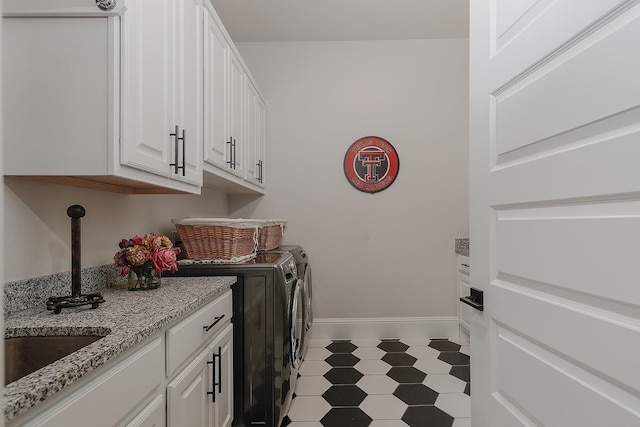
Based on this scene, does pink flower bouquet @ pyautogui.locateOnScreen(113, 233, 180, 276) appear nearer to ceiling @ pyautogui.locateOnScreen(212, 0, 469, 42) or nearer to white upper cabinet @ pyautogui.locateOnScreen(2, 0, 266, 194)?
white upper cabinet @ pyautogui.locateOnScreen(2, 0, 266, 194)

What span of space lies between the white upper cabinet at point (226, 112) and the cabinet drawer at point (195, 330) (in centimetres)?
73

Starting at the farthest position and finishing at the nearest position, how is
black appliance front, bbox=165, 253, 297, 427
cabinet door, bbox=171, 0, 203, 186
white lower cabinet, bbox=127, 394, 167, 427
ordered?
black appliance front, bbox=165, 253, 297, 427
cabinet door, bbox=171, 0, 203, 186
white lower cabinet, bbox=127, 394, 167, 427

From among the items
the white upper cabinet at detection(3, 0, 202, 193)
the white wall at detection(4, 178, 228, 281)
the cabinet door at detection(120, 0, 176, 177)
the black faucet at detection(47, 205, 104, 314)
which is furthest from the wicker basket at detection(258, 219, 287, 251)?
the white upper cabinet at detection(3, 0, 202, 193)

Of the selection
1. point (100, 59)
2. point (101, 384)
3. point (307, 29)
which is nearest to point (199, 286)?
point (101, 384)

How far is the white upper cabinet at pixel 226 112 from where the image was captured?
6.38 feet

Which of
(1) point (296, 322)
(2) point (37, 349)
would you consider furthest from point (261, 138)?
(2) point (37, 349)

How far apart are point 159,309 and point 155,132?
2.13 ft

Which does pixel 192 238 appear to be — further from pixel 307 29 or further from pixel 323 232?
pixel 307 29

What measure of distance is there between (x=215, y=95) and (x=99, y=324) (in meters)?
1.40

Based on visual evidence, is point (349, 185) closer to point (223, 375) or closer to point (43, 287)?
point (223, 375)

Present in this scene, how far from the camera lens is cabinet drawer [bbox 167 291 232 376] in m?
1.18

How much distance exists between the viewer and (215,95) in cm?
203

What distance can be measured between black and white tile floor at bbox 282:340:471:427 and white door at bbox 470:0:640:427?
37.2 inches

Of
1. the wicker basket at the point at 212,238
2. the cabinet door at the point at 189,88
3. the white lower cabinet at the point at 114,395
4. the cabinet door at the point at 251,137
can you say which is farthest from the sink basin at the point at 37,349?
the cabinet door at the point at 251,137
